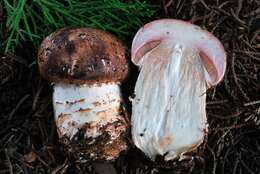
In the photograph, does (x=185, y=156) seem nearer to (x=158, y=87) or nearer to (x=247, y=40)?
(x=158, y=87)

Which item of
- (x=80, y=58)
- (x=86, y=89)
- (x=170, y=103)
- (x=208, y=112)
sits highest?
(x=80, y=58)

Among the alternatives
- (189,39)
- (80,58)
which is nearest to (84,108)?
(80,58)

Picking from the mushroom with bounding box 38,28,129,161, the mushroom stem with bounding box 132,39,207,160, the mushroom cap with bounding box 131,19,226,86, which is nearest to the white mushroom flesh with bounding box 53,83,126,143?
the mushroom with bounding box 38,28,129,161

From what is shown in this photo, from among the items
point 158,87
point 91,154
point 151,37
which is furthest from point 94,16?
point 91,154

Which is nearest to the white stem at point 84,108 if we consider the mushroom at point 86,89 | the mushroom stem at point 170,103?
the mushroom at point 86,89

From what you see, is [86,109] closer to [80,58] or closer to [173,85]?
[80,58]

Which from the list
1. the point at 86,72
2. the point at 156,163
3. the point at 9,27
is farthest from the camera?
the point at 9,27
